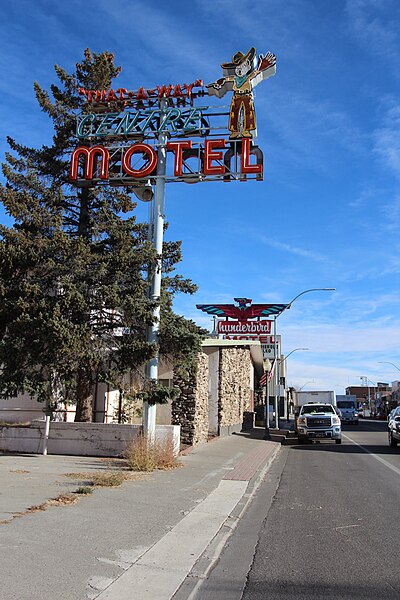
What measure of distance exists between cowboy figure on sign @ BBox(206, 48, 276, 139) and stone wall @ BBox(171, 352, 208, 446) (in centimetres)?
805

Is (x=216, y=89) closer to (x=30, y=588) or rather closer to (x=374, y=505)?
(x=374, y=505)

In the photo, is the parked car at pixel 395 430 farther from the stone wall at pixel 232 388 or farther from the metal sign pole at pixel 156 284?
the metal sign pole at pixel 156 284

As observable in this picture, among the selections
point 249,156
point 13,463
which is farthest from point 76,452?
point 249,156

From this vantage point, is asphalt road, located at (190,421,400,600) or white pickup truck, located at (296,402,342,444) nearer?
asphalt road, located at (190,421,400,600)

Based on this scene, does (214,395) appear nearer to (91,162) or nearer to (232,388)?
(232,388)

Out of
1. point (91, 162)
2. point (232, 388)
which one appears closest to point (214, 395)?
point (232, 388)

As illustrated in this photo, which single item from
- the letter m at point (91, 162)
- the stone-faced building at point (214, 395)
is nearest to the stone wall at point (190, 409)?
the stone-faced building at point (214, 395)

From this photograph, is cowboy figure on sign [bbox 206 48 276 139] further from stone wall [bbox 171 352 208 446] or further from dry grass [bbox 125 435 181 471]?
dry grass [bbox 125 435 181 471]

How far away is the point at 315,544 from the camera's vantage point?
7.29m

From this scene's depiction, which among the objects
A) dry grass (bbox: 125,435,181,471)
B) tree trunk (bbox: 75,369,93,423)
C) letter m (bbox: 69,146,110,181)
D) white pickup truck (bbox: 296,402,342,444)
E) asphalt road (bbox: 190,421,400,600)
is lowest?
asphalt road (bbox: 190,421,400,600)

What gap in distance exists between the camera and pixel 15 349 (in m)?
14.0

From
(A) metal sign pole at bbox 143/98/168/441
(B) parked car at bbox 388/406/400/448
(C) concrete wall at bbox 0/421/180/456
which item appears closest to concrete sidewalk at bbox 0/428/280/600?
(C) concrete wall at bbox 0/421/180/456

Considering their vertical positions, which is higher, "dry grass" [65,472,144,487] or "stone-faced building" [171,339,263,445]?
"stone-faced building" [171,339,263,445]

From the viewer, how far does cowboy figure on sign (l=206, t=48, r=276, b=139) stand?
62.4 ft
